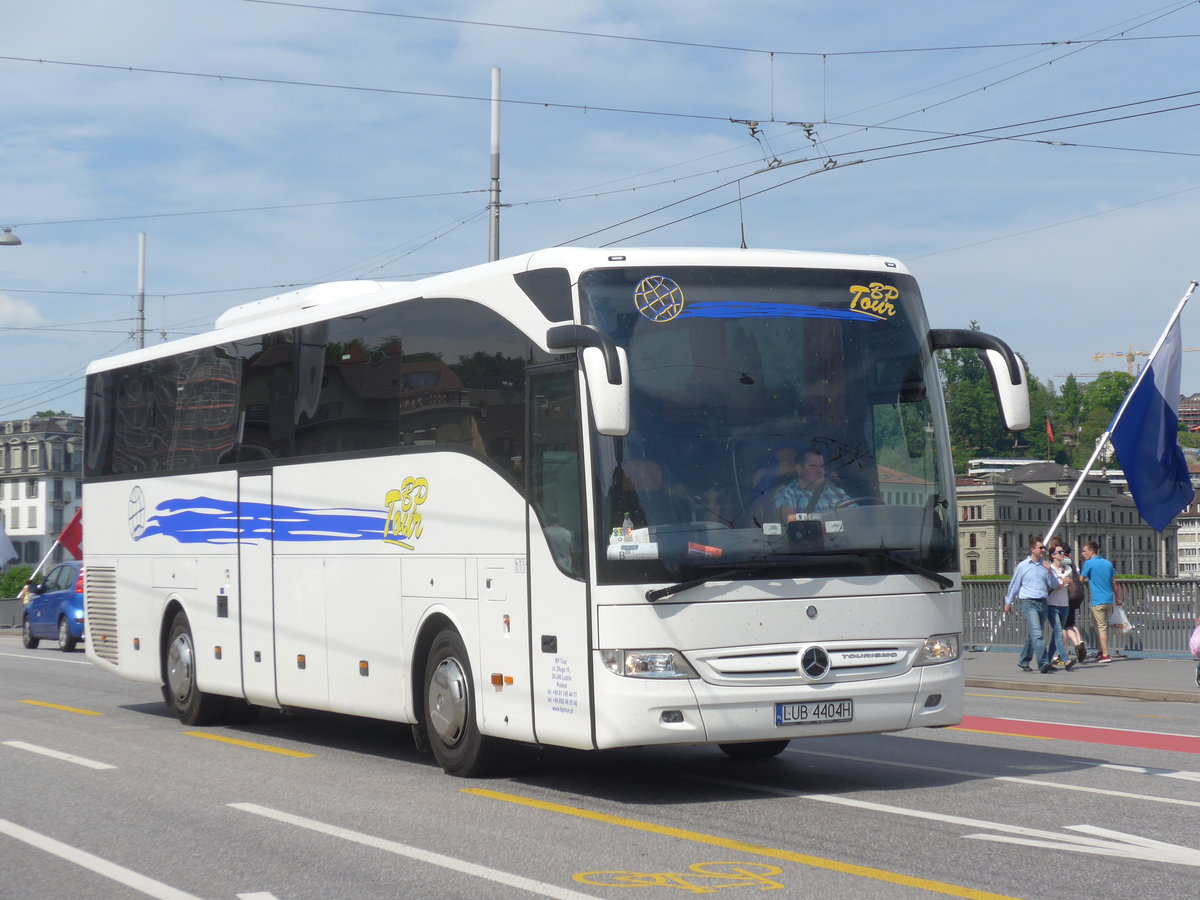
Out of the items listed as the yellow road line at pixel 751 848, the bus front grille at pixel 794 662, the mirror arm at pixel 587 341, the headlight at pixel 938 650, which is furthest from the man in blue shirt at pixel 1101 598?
the mirror arm at pixel 587 341

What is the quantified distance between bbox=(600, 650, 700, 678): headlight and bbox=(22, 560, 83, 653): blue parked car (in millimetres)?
24490

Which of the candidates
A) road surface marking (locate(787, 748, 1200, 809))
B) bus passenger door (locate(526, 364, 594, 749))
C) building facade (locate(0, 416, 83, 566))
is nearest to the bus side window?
bus passenger door (locate(526, 364, 594, 749))

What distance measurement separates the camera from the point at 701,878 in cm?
743

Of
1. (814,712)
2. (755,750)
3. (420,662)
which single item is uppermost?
(420,662)

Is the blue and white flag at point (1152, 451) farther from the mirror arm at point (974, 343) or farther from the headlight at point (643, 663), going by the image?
the headlight at point (643, 663)

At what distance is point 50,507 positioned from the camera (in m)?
130

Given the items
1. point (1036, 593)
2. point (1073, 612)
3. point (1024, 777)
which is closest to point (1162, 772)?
point (1024, 777)

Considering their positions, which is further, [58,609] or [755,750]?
[58,609]

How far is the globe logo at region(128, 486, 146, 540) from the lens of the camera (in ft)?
55.1

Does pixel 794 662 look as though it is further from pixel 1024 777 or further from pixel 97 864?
pixel 97 864

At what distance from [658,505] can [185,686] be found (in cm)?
775

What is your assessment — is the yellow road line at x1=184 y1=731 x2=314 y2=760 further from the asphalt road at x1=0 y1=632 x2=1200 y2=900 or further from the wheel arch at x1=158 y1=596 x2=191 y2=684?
the wheel arch at x1=158 y1=596 x2=191 y2=684

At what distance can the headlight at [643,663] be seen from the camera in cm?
962

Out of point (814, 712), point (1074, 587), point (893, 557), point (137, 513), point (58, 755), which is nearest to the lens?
point (814, 712)
